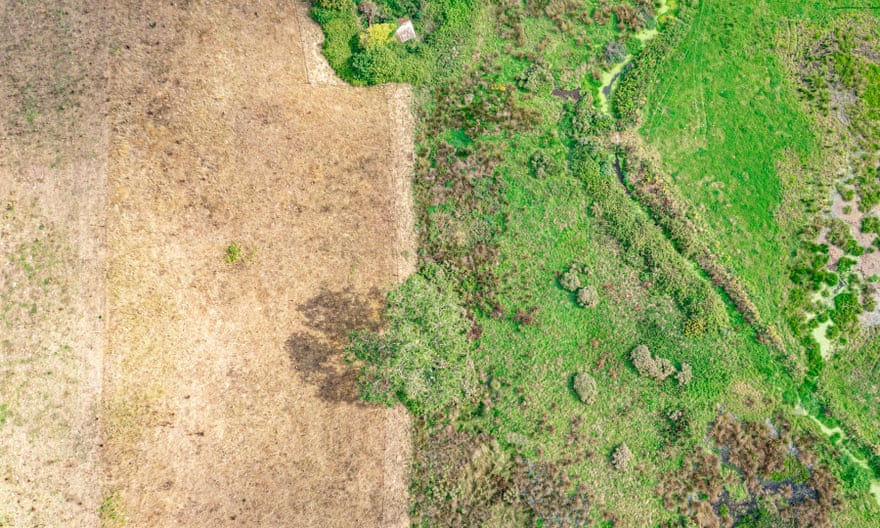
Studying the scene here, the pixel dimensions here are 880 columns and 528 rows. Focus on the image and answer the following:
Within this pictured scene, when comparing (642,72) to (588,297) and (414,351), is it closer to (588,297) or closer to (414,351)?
(588,297)

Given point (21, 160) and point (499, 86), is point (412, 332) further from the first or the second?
point (21, 160)

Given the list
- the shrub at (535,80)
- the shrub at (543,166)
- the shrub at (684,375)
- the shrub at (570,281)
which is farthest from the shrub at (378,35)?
the shrub at (684,375)

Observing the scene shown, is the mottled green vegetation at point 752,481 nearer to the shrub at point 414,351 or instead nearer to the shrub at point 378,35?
the shrub at point 414,351

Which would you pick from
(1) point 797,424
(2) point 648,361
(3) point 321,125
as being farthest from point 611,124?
(1) point 797,424

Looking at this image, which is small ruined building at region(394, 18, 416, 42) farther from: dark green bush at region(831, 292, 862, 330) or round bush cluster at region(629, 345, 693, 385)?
dark green bush at region(831, 292, 862, 330)

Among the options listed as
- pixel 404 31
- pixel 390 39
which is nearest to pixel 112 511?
pixel 390 39
